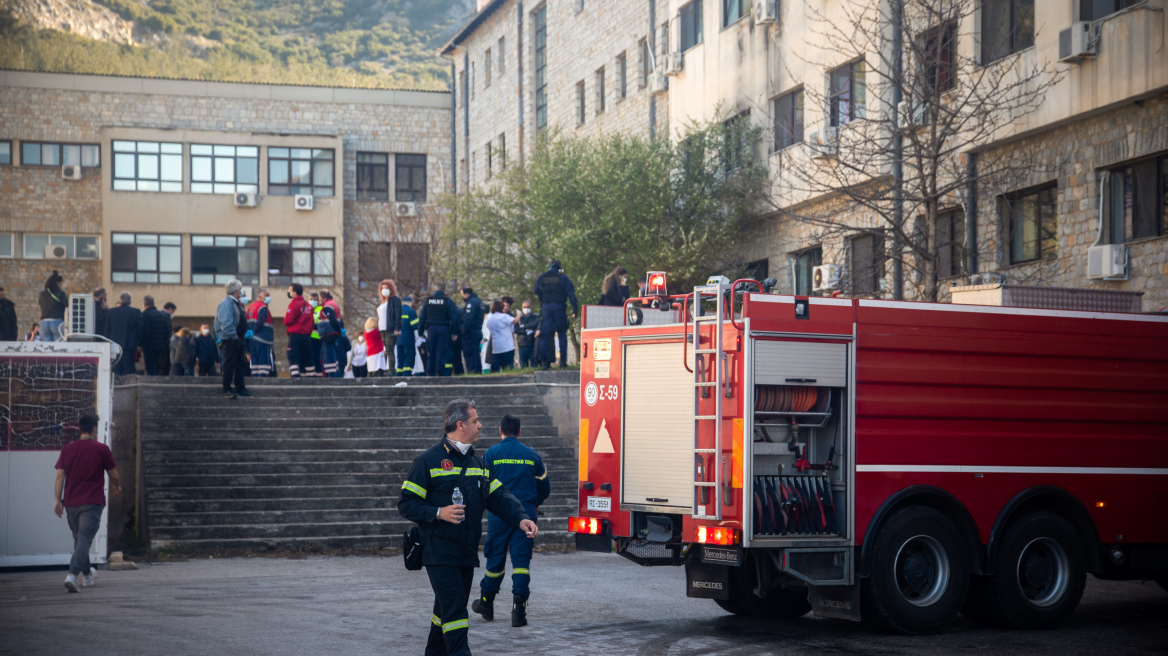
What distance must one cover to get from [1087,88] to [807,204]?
8.22 meters

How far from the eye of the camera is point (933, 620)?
31.7 feet

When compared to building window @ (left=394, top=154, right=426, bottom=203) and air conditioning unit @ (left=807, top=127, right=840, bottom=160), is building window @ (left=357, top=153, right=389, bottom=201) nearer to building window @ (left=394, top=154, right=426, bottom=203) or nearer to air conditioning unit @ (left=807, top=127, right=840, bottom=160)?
building window @ (left=394, top=154, right=426, bottom=203)

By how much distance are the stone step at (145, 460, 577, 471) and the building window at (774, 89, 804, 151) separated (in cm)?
1041

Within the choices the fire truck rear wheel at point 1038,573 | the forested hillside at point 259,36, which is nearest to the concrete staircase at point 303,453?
the fire truck rear wheel at point 1038,573

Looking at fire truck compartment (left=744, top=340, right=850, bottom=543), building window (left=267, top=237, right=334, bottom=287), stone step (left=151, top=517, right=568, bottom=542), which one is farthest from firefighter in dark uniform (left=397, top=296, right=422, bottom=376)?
building window (left=267, top=237, right=334, bottom=287)

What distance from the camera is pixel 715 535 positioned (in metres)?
9.24

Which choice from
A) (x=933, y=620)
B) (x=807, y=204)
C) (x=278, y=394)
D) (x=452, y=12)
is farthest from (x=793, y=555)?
(x=452, y=12)

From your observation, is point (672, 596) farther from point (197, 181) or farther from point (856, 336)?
point (197, 181)

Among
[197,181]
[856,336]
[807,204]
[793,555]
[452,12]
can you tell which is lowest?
[793,555]

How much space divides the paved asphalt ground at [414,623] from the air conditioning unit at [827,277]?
10.6m

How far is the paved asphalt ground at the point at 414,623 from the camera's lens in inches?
356

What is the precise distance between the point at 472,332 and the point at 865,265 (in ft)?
26.1

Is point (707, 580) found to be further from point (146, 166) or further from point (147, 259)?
point (146, 166)

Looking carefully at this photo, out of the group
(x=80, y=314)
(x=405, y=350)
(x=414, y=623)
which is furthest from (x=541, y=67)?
Result: (x=414, y=623)
